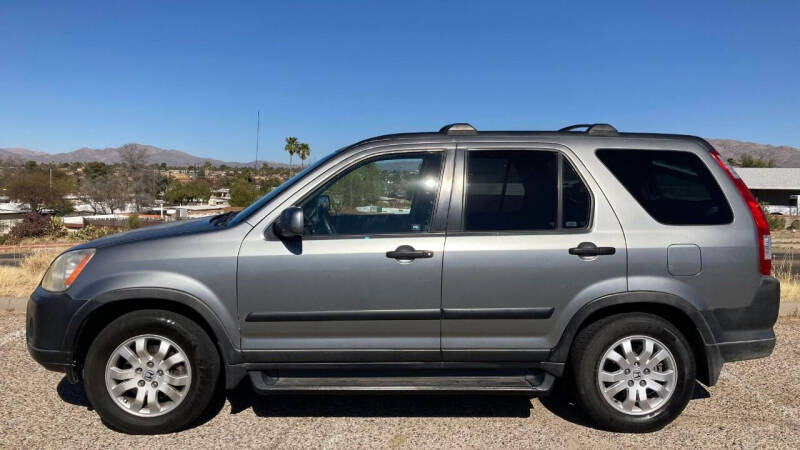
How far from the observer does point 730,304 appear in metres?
3.59

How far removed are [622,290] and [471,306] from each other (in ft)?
3.06

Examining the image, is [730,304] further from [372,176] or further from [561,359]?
[372,176]

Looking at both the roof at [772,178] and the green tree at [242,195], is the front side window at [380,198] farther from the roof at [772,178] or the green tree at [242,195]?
the roof at [772,178]

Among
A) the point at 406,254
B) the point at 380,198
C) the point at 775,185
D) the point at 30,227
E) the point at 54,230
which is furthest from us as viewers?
the point at 775,185

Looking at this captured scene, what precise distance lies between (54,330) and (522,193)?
10.1 feet

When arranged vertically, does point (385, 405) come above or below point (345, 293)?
below

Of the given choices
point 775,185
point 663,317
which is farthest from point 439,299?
point 775,185

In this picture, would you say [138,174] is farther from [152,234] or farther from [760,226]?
[760,226]

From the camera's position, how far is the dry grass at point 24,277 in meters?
7.98

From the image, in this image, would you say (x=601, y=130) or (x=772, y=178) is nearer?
(x=601, y=130)

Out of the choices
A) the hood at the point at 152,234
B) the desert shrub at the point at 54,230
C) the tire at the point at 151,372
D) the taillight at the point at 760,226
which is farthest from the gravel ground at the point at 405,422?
the desert shrub at the point at 54,230

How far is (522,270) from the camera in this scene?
351 cm

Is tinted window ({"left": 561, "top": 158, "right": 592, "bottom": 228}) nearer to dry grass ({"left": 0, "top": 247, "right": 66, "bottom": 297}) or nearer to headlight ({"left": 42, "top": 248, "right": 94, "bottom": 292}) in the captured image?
headlight ({"left": 42, "top": 248, "right": 94, "bottom": 292})

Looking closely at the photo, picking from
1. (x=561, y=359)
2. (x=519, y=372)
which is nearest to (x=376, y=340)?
(x=519, y=372)
